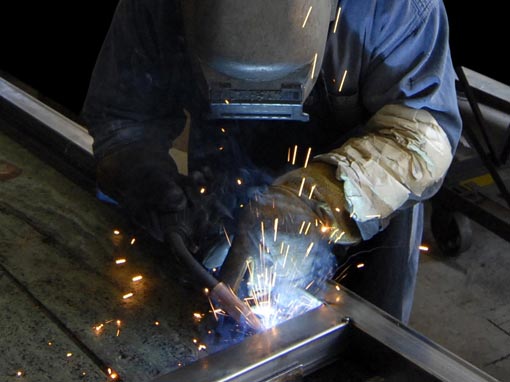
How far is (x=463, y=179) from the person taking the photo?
11.4 ft

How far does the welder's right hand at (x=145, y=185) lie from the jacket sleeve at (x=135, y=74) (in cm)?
5

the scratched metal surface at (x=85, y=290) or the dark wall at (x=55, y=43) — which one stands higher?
the scratched metal surface at (x=85, y=290)

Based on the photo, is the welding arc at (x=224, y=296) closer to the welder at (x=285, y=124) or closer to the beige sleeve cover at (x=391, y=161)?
the welder at (x=285, y=124)

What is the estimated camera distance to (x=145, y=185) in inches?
67.0

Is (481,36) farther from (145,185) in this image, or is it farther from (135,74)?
(145,185)

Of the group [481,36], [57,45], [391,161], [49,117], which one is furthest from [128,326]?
[57,45]

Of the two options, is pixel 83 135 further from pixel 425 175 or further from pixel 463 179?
pixel 463 179

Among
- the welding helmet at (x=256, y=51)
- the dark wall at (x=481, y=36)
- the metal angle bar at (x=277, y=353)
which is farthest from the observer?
the dark wall at (x=481, y=36)

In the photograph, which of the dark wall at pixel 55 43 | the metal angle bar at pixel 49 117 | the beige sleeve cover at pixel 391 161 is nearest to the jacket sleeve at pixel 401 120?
the beige sleeve cover at pixel 391 161

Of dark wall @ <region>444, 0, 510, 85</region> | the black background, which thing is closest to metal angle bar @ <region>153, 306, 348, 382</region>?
dark wall @ <region>444, 0, 510, 85</region>

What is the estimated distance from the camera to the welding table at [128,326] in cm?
128

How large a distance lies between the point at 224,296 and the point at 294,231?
0.69 ft

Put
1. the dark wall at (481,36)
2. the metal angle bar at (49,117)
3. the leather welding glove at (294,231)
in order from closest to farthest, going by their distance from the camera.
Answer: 1. the leather welding glove at (294,231)
2. the metal angle bar at (49,117)
3. the dark wall at (481,36)

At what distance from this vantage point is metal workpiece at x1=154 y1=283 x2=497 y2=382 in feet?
4.08
